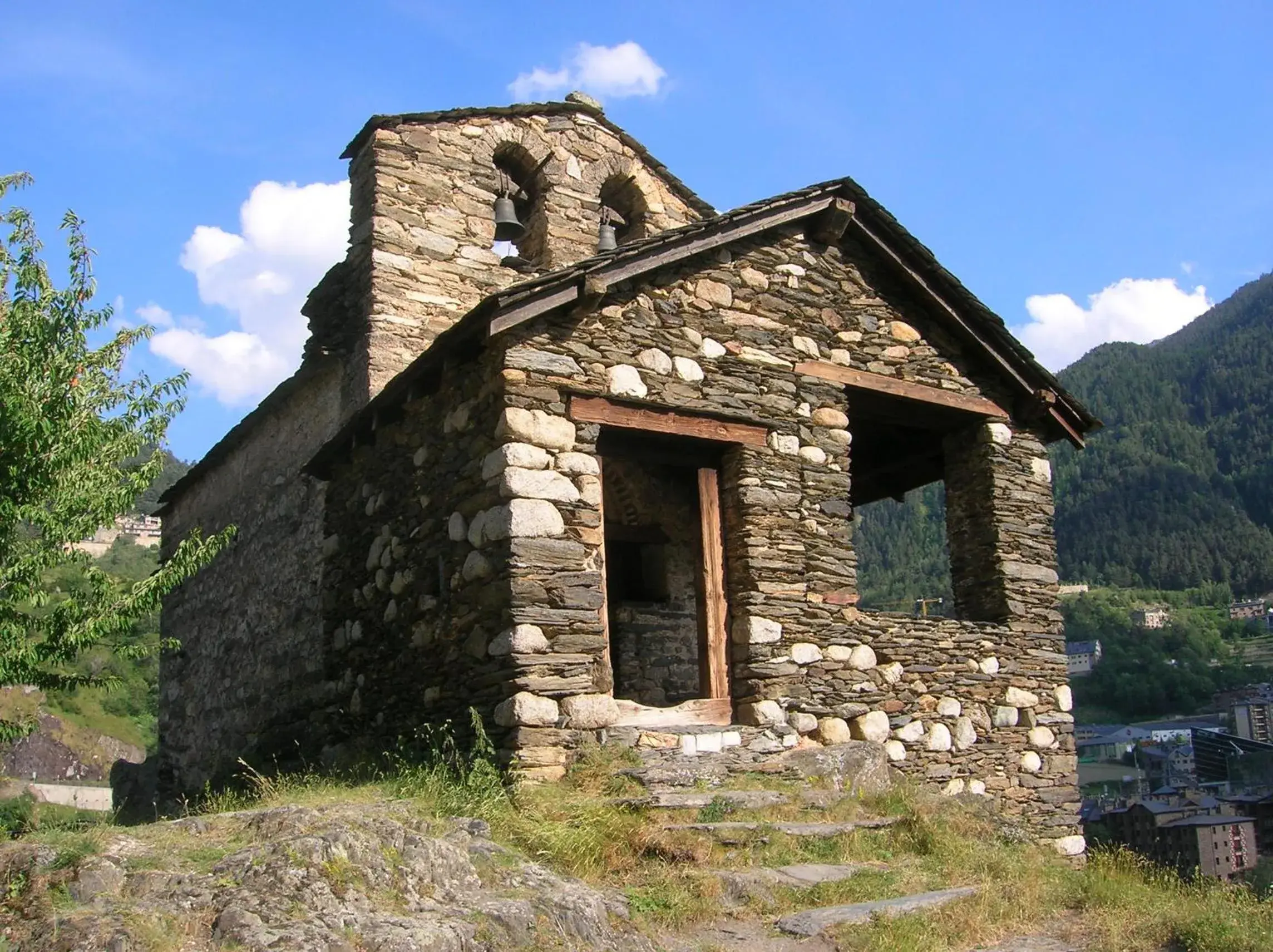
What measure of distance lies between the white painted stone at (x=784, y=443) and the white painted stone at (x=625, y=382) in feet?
3.94

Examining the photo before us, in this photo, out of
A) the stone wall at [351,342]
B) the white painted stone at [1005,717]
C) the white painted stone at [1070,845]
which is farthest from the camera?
the stone wall at [351,342]

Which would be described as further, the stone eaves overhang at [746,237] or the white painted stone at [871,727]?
the white painted stone at [871,727]

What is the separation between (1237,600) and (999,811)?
97258mm

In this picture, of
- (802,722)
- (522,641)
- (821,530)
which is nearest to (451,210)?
(821,530)

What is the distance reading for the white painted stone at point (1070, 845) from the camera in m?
10.5

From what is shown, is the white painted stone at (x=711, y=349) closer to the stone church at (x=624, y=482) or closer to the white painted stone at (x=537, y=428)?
the stone church at (x=624, y=482)

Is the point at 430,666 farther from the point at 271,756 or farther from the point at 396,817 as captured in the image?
the point at 271,756

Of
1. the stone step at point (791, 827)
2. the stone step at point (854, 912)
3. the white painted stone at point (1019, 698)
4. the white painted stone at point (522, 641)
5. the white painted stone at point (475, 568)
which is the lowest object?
the stone step at point (854, 912)

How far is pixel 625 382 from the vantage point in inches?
365

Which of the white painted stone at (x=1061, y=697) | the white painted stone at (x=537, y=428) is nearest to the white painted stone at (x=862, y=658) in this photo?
the white painted stone at (x=1061, y=697)

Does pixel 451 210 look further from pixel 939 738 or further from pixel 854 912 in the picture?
pixel 854 912

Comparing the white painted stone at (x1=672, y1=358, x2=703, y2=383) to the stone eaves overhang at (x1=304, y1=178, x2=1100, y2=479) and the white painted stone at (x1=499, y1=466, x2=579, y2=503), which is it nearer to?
the stone eaves overhang at (x1=304, y1=178, x2=1100, y2=479)

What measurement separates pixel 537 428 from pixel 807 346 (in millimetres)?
2847

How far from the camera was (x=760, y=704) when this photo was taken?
9.21 meters
